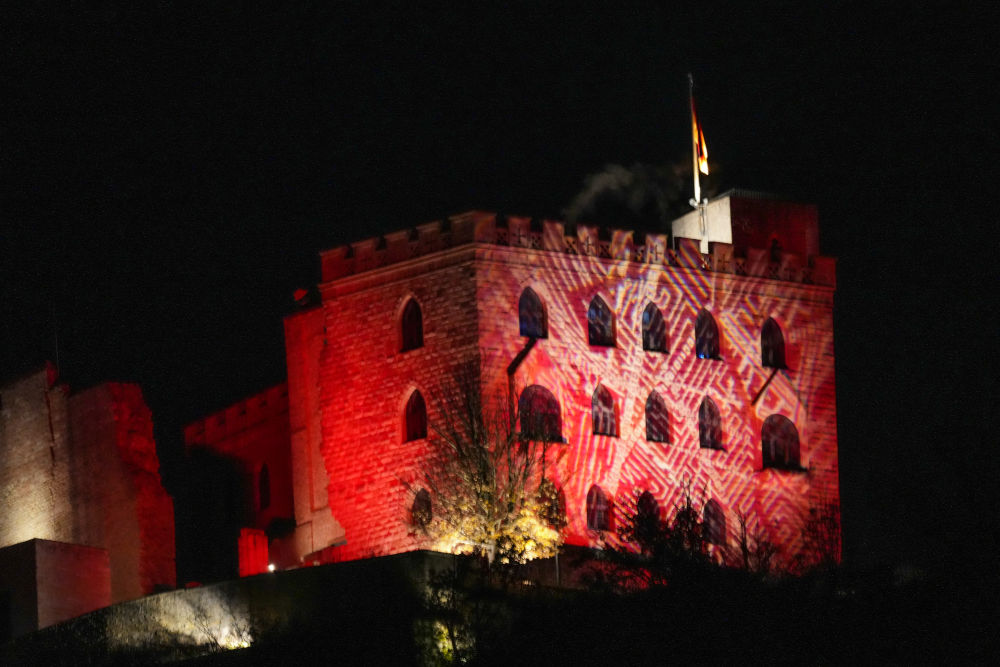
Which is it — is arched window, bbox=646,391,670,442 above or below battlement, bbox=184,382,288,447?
below

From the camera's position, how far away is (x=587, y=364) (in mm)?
56594

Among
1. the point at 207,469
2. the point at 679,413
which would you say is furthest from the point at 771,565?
the point at 207,469

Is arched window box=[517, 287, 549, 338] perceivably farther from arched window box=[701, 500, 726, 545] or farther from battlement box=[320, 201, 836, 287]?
arched window box=[701, 500, 726, 545]

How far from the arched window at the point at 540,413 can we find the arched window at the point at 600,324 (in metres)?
1.64

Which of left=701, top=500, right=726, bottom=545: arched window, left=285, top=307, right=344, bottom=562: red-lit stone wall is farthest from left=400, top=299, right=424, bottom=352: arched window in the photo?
left=701, top=500, right=726, bottom=545: arched window

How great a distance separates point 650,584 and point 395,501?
24.6ft

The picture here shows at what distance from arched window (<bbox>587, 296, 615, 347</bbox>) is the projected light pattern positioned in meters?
0.03

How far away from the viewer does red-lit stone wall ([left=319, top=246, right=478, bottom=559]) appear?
5588cm

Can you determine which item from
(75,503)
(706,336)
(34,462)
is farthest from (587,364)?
(34,462)

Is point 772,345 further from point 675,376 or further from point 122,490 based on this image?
point 122,490

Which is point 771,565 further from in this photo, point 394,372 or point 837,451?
point 394,372

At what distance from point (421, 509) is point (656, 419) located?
17.6 feet

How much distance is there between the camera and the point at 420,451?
55.9 metres

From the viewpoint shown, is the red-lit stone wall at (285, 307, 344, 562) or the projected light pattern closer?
the projected light pattern
